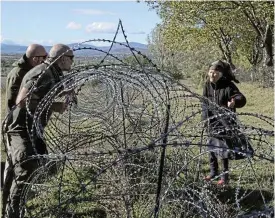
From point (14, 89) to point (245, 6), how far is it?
15472 millimetres

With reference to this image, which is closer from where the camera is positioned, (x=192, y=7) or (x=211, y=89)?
(x=211, y=89)

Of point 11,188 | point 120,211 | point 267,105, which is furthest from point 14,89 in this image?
point 267,105

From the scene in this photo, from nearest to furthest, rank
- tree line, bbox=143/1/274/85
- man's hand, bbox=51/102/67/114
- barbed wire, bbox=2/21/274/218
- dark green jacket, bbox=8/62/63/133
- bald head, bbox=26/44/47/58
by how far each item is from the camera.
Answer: barbed wire, bbox=2/21/274/218
dark green jacket, bbox=8/62/63/133
man's hand, bbox=51/102/67/114
bald head, bbox=26/44/47/58
tree line, bbox=143/1/274/85

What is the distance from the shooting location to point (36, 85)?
12.9 ft

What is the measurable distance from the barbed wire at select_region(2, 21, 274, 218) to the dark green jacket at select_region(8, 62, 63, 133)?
5.7 inches

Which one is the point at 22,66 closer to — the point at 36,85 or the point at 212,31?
the point at 36,85

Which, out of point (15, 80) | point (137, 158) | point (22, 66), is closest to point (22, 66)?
point (22, 66)

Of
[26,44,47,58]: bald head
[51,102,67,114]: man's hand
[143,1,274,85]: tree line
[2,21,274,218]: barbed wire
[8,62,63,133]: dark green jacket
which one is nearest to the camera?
[2,21,274,218]: barbed wire

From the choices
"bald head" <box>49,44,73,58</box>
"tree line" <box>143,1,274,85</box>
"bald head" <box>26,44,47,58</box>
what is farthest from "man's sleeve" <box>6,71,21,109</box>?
"tree line" <box>143,1,274,85</box>

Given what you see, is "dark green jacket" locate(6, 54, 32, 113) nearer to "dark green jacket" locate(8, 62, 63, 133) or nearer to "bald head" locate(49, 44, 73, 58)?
"dark green jacket" locate(8, 62, 63, 133)

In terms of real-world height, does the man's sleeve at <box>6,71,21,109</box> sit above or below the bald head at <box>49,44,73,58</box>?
below

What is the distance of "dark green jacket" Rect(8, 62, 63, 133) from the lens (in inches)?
158

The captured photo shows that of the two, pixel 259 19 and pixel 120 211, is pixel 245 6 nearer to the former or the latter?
pixel 259 19

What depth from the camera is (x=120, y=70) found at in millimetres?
3248
